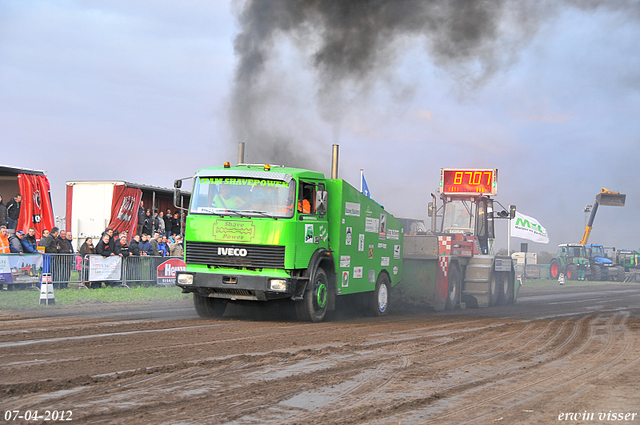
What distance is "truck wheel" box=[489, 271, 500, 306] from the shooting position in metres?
18.6

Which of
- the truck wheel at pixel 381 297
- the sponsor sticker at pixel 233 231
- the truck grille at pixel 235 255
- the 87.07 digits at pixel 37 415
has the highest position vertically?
the sponsor sticker at pixel 233 231

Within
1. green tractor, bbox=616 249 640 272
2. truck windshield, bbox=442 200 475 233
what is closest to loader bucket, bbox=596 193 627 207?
green tractor, bbox=616 249 640 272

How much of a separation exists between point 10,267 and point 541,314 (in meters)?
12.7

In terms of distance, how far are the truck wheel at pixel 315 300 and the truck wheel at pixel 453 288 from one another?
573 centimetres

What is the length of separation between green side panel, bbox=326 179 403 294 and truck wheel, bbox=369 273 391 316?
208mm

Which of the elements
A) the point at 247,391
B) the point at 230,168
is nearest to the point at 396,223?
the point at 230,168

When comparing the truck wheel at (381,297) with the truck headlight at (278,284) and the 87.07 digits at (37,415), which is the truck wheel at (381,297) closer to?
the truck headlight at (278,284)

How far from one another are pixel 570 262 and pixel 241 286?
37607 mm

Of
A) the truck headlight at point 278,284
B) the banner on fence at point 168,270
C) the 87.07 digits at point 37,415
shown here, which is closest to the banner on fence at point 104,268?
the banner on fence at point 168,270

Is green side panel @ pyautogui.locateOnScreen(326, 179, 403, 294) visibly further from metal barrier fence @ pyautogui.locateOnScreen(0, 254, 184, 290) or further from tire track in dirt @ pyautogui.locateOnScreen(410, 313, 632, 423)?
metal barrier fence @ pyautogui.locateOnScreen(0, 254, 184, 290)

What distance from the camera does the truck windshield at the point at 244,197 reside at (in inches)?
442

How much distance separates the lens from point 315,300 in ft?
38.8

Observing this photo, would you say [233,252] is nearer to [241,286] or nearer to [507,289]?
[241,286]

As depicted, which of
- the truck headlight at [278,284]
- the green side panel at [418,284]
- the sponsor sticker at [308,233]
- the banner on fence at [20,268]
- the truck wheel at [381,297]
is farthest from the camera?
the green side panel at [418,284]
